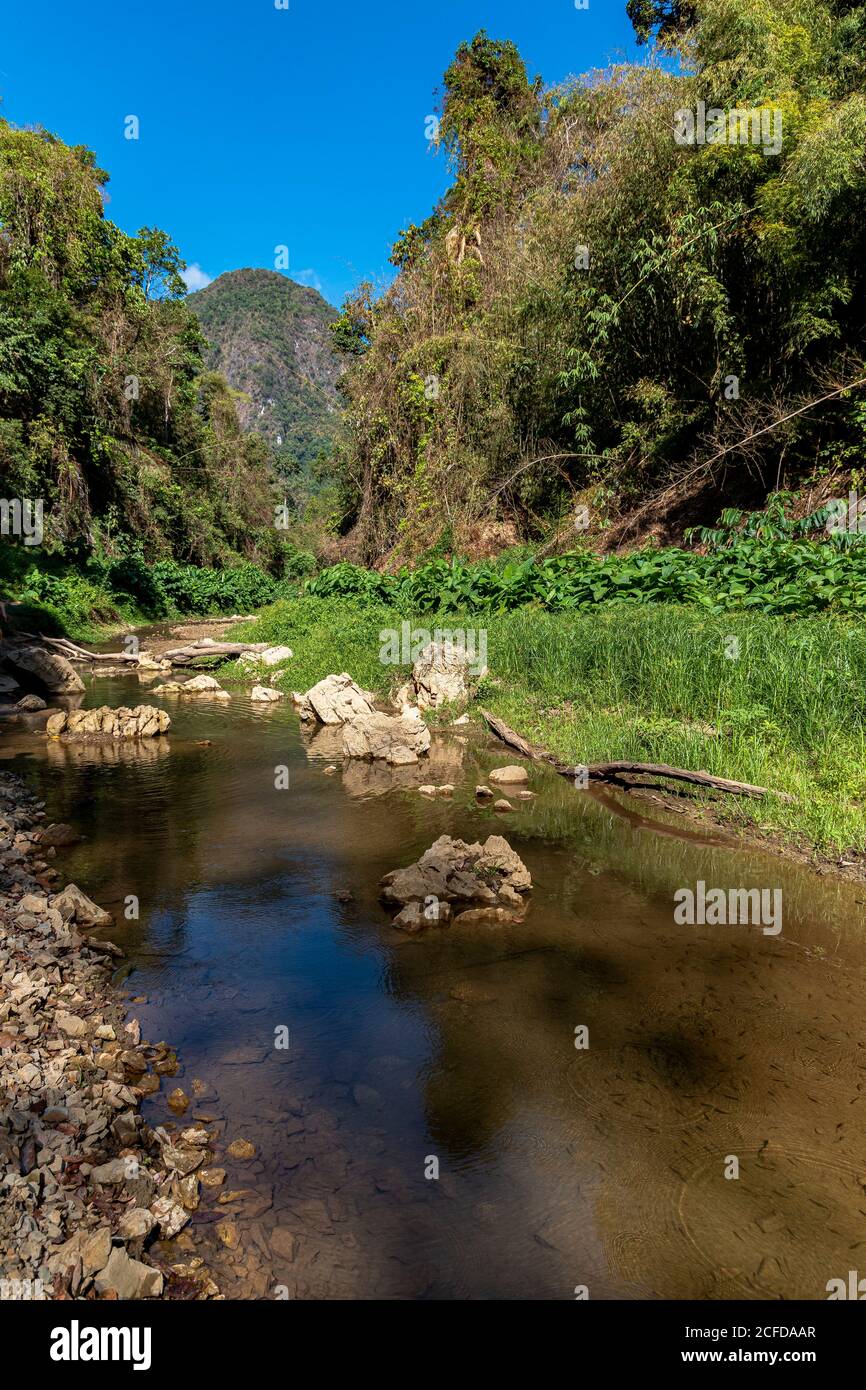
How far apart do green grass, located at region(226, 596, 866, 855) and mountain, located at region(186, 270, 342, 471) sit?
3525 inches

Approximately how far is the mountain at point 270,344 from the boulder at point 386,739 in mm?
89275

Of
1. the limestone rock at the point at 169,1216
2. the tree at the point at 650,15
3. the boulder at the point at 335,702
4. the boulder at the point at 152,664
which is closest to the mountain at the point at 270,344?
the tree at the point at 650,15

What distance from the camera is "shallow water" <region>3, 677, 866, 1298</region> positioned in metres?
2.79

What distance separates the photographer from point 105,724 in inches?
439

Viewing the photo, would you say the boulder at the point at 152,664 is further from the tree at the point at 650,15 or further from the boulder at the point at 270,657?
the tree at the point at 650,15

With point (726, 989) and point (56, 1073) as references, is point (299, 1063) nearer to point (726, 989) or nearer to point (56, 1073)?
point (56, 1073)

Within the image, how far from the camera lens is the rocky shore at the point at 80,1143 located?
2436 mm

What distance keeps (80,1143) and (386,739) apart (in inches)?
293

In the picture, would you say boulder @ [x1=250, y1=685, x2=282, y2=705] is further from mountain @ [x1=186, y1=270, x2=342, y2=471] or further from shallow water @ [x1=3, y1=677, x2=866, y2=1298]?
mountain @ [x1=186, y1=270, x2=342, y2=471]

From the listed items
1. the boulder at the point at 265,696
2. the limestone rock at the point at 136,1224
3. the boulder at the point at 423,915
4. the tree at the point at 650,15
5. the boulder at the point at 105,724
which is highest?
the tree at the point at 650,15

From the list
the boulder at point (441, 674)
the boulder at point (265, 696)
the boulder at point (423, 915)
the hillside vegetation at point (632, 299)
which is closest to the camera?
the boulder at point (423, 915)

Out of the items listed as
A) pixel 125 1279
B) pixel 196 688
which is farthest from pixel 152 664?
pixel 125 1279

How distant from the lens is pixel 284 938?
5.22 m

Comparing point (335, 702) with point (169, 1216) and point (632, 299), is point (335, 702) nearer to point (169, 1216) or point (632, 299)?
point (169, 1216)
